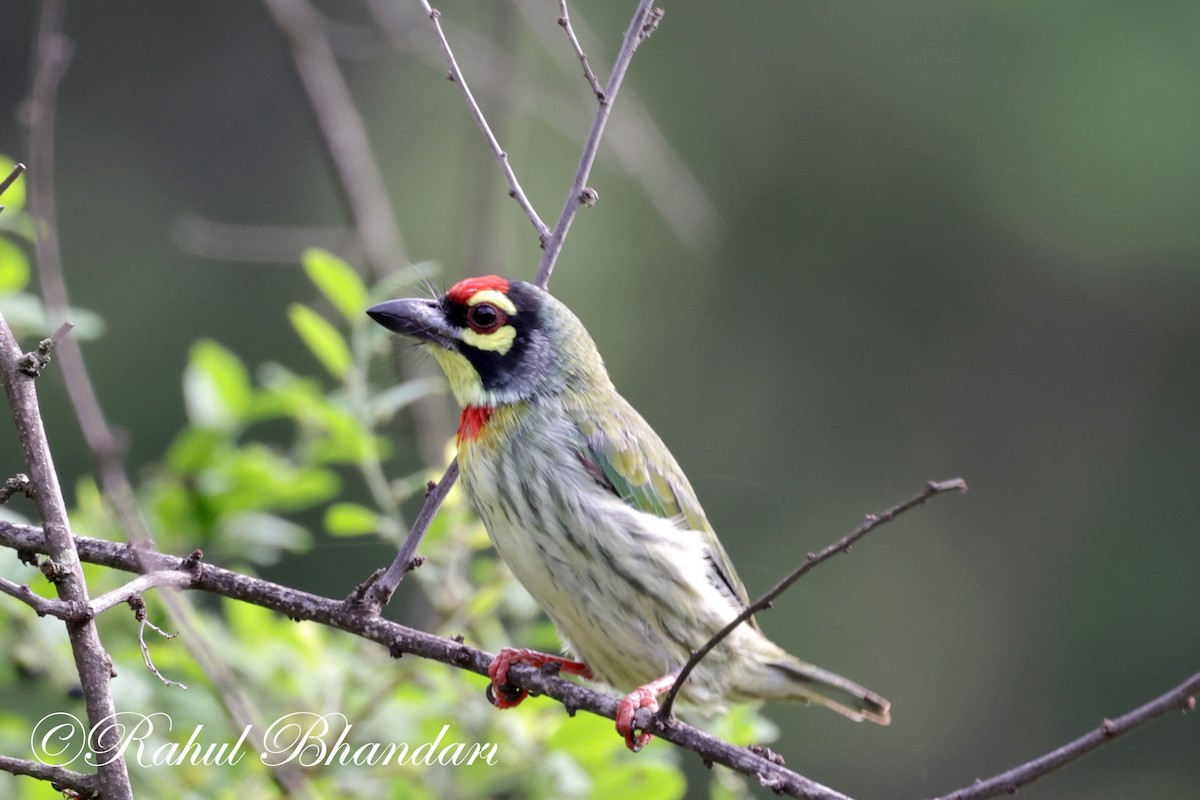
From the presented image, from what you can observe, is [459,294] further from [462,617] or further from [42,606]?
[42,606]

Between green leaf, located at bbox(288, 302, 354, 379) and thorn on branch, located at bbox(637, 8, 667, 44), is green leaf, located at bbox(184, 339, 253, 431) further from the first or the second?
thorn on branch, located at bbox(637, 8, 667, 44)

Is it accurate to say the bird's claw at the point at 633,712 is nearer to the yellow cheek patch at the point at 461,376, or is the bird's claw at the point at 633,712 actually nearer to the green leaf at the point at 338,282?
the yellow cheek patch at the point at 461,376

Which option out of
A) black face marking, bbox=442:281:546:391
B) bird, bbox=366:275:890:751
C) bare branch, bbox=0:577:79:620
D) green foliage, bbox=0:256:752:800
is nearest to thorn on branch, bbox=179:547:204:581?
bare branch, bbox=0:577:79:620

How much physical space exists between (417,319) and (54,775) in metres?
1.80

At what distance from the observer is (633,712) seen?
318 cm

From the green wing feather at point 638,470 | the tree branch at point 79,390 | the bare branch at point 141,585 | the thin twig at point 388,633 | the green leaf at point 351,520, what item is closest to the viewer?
the tree branch at point 79,390

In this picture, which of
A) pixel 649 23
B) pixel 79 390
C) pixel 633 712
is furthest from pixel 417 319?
pixel 79 390

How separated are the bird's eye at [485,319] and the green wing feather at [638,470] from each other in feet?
1.05

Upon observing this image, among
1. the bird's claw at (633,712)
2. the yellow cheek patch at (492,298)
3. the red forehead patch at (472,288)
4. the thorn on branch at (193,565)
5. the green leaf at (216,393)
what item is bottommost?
the bird's claw at (633,712)

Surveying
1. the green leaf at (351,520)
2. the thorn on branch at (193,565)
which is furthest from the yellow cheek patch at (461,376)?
the thorn on branch at (193,565)

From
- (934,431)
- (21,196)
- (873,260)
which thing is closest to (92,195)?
(873,260)

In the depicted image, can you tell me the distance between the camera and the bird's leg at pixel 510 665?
3.16 metres

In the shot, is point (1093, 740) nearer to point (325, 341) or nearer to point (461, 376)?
point (461, 376)

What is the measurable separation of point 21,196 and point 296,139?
10.3 metres
